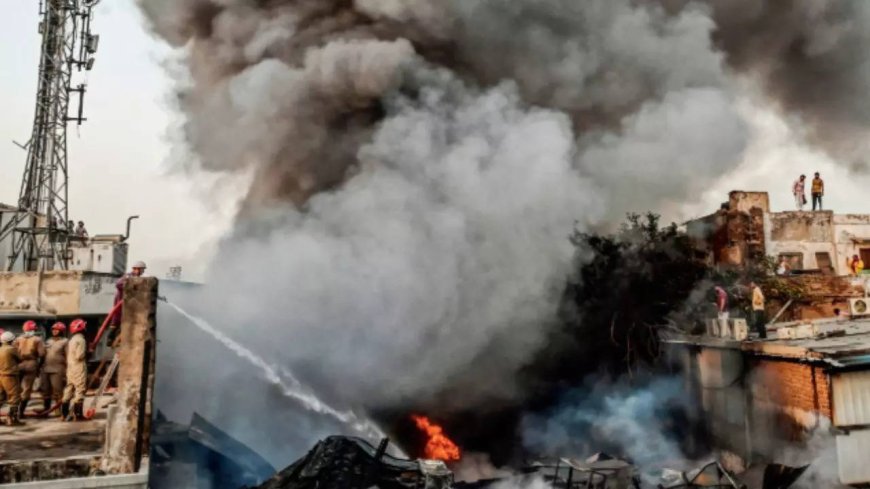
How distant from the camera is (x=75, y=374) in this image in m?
8.95

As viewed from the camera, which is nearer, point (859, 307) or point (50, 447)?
point (50, 447)

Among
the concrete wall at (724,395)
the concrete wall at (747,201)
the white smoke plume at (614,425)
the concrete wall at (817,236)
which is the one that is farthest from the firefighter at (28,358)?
the concrete wall at (817,236)

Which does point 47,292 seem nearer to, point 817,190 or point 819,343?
point 819,343

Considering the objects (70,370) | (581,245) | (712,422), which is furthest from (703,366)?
(70,370)

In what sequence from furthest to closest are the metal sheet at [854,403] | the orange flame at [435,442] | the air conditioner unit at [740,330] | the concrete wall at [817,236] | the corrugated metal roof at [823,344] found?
the concrete wall at [817,236] < the air conditioner unit at [740,330] < the orange flame at [435,442] < the metal sheet at [854,403] < the corrugated metal roof at [823,344]

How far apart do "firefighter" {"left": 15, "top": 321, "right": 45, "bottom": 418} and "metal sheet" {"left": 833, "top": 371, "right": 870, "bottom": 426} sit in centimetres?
1387

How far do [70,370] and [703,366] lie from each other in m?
14.4

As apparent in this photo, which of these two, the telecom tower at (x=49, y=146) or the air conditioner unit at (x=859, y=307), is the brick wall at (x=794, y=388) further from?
the telecom tower at (x=49, y=146)

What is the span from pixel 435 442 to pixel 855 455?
8605mm

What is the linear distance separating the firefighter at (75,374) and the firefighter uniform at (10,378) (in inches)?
24.6

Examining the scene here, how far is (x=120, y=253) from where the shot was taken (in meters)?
24.5

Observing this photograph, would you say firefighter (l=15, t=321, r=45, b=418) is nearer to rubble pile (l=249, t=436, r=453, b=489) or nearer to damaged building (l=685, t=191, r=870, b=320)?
rubble pile (l=249, t=436, r=453, b=489)

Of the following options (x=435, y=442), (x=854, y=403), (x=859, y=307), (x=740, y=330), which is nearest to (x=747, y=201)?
(x=859, y=307)

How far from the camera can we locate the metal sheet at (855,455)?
10.9 metres
